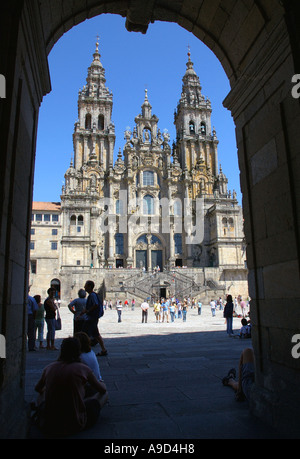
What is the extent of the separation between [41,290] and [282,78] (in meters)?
40.6

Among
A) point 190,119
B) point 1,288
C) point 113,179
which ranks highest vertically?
point 190,119

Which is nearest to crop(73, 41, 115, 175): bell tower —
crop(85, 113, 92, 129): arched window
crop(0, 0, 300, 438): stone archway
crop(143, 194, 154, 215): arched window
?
crop(85, 113, 92, 129): arched window

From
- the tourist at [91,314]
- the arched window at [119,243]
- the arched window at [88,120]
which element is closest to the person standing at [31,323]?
the tourist at [91,314]

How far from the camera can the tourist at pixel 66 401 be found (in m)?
3.33

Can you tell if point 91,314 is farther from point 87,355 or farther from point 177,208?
point 177,208

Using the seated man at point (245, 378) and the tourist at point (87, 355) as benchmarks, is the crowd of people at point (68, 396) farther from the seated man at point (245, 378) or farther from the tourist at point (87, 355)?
the seated man at point (245, 378)

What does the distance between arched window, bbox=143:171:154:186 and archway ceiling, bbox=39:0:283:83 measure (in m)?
43.4

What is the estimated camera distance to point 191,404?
4.28 metres

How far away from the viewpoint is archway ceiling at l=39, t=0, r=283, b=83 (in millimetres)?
4383

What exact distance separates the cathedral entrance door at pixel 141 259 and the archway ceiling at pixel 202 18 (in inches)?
1631

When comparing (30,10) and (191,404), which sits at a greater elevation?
(30,10)
